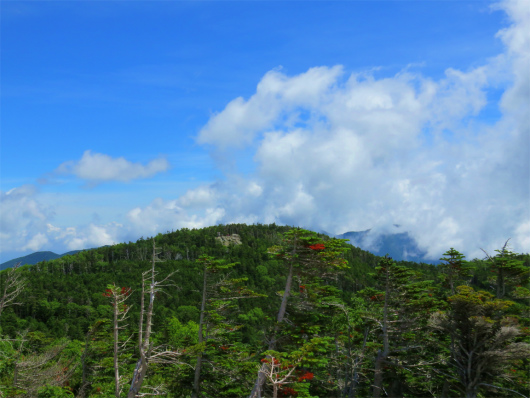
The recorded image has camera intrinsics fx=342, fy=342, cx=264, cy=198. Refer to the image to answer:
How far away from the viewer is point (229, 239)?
621 ft

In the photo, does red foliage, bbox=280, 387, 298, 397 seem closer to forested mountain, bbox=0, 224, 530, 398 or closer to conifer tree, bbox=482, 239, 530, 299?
forested mountain, bbox=0, 224, 530, 398

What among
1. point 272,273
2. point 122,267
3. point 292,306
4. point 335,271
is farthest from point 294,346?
point 122,267

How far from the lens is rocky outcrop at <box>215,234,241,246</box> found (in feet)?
606

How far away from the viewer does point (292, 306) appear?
75.0 ft

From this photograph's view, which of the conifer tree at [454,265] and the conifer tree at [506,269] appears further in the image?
the conifer tree at [454,265]

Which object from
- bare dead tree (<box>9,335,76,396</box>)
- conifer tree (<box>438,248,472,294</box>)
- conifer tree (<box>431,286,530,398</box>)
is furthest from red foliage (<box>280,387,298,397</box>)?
conifer tree (<box>438,248,472,294</box>)

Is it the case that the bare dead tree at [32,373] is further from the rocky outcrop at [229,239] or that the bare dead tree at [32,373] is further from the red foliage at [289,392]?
the rocky outcrop at [229,239]

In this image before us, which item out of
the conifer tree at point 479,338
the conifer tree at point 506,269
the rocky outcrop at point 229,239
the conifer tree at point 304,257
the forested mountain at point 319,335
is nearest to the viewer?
the forested mountain at point 319,335

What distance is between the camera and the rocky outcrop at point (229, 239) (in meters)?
185

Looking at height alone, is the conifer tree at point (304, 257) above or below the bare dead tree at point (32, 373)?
above

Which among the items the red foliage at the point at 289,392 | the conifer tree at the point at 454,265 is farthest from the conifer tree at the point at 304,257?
the conifer tree at the point at 454,265

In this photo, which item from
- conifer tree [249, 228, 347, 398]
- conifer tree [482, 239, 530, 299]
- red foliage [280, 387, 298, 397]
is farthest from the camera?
conifer tree [482, 239, 530, 299]

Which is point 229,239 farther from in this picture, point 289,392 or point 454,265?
point 289,392

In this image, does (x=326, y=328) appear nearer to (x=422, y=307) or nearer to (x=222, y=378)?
(x=422, y=307)
